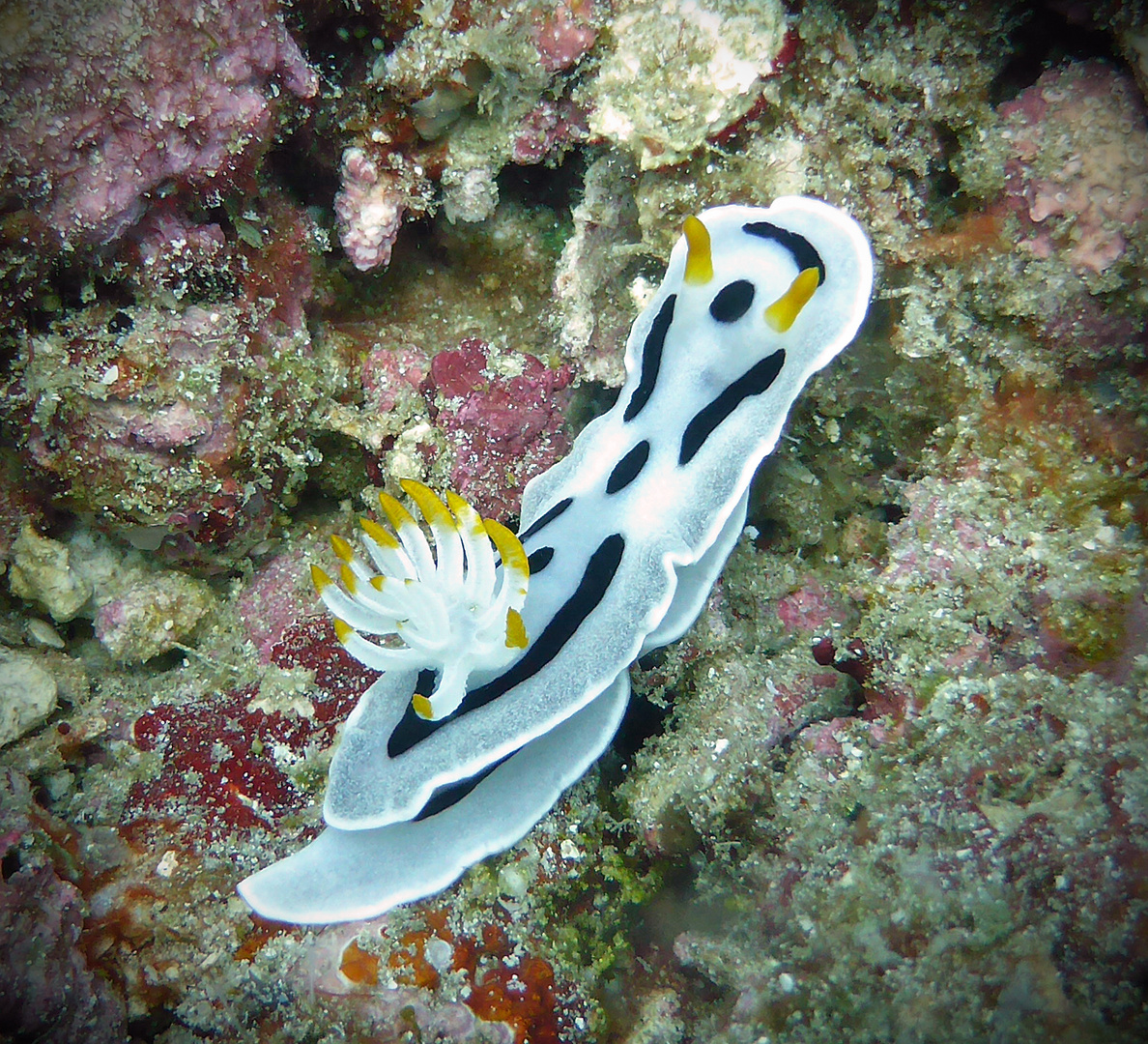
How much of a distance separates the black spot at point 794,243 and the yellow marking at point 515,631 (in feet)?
5.55

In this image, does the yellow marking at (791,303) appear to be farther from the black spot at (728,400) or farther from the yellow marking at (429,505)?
the yellow marking at (429,505)

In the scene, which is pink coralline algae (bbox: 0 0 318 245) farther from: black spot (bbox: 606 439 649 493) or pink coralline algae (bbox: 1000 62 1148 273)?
pink coralline algae (bbox: 1000 62 1148 273)

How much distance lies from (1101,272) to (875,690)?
1596 millimetres

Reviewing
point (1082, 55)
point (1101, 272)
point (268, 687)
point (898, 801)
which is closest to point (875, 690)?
point (898, 801)

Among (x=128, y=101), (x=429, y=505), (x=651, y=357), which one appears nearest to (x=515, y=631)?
(x=429, y=505)

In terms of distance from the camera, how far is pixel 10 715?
3047 millimetres

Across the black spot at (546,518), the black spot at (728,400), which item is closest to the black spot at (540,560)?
the black spot at (546,518)

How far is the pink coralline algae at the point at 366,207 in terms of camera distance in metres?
3.05

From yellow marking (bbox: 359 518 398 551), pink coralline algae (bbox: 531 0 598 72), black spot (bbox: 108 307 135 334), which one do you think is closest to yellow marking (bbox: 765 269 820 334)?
pink coralline algae (bbox: 531 0 598 72)

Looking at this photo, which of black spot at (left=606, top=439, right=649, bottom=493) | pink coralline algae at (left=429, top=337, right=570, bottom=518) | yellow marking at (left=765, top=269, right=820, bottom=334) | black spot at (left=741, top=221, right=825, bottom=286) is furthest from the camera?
pink coralline algae at (left=429, top=337, right=570, bottom=518)

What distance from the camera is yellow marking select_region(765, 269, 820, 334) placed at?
248 cm

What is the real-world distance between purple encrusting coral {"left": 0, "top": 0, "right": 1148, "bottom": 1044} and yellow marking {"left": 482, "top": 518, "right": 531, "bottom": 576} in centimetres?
89

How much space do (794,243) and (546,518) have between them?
4.81ft

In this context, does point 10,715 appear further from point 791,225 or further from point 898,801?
point 791,225
